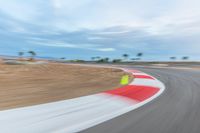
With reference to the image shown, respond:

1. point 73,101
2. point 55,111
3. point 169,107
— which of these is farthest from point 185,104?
point 55,111

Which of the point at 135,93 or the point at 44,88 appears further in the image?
the point at 44,88

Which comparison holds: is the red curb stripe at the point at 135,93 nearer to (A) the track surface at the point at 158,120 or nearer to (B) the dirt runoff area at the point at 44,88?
(A) the track surface at the point at 158,120

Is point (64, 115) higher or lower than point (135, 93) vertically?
higher

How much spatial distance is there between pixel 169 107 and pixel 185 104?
63cm

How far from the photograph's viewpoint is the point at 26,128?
3369 mm

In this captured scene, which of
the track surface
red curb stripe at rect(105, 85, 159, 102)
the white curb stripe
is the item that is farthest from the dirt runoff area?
the track surface

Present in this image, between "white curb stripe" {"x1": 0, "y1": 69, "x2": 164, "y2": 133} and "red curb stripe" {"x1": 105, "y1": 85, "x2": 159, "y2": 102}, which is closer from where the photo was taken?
"white curb stripe" {"x1": 0, "y1": 69, "x2": 164, "y2": 133}

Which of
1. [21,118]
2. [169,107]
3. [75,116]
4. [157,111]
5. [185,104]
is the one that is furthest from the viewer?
[185,104]

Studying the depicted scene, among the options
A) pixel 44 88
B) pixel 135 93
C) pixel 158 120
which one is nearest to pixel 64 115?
pixel 158 120

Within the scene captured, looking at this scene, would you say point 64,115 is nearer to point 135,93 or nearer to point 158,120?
point 158,120

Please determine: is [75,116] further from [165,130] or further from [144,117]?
[165,130]

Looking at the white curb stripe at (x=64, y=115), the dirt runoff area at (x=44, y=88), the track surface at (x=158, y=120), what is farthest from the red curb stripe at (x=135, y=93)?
the dirt runoff area at (x=44, y=88)

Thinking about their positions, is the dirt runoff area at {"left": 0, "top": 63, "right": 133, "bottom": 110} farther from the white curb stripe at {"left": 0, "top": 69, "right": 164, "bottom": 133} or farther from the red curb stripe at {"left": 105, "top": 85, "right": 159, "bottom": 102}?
the white curb stripe at {"left": 0, "top": 69, "right": 164, "bottom": 133}

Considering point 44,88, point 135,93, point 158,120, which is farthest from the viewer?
point 44,88
